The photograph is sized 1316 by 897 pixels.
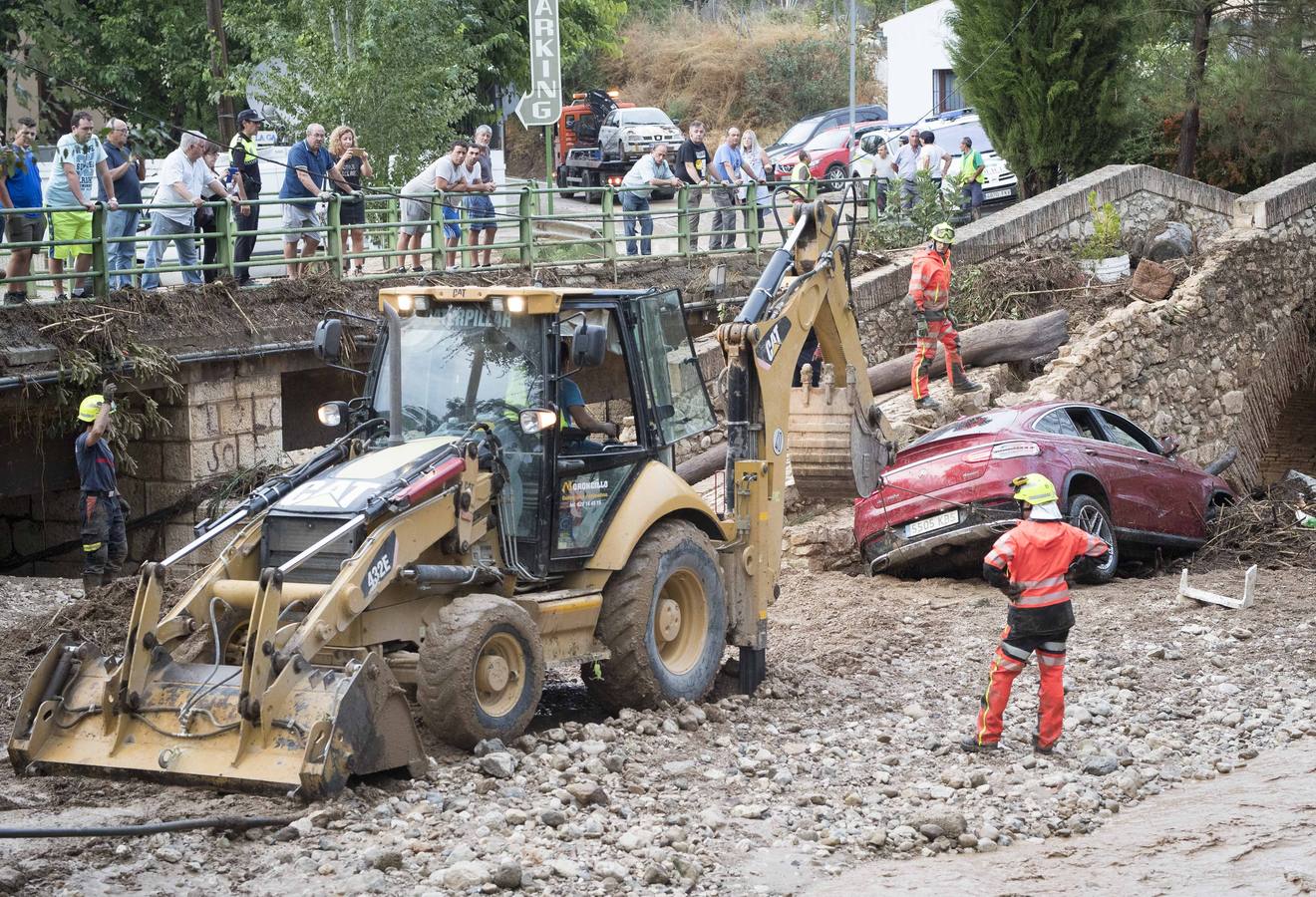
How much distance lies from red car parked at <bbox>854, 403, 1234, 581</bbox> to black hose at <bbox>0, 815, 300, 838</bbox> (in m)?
6.41

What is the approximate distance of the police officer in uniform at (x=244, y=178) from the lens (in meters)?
15.7

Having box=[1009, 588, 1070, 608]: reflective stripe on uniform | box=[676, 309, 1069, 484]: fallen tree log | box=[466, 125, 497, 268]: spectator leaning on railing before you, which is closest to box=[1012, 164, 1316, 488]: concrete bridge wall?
box=[676, 309, 1069, 484]: fallen tree log

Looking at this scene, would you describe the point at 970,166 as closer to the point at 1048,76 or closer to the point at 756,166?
the point at 1048,76

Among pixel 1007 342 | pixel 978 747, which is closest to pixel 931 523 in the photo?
pixel 978 747

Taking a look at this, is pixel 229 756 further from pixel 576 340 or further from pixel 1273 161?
pixel 1273 161

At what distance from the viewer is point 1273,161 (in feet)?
84.4

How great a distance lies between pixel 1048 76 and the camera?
23.0 metres

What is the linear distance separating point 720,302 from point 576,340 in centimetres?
1140

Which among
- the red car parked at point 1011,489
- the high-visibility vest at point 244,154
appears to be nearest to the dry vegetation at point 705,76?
the high-visibility vest at point 244,154

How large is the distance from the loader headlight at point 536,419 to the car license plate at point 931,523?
4933 millimetres

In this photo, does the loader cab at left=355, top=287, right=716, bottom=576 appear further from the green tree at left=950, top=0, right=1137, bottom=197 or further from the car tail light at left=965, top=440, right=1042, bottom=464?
the green tree at left=950, top=0, right=1137, bottom=197

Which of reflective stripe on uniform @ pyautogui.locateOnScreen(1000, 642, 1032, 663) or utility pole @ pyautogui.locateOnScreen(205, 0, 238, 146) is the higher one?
utility pole @ pyautogui.locateOnScreen(205, 0, 238, 146)

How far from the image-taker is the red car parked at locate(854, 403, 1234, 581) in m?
12.5

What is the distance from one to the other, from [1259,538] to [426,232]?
32.3 feet
